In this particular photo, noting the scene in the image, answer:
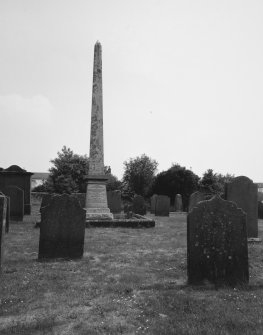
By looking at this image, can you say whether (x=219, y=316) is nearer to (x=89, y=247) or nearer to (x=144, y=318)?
(x=144, y=318)

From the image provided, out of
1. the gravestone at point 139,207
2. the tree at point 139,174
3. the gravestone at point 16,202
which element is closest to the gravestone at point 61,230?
the gravestone at point 16,202

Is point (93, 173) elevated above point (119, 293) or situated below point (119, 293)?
above

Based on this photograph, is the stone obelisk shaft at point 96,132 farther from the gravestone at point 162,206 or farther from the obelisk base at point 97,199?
the gravestone at point 162,206

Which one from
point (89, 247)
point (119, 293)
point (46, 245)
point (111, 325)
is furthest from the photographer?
point (89, 247)

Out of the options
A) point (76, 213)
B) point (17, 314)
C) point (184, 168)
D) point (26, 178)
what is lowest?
point (17, 314)

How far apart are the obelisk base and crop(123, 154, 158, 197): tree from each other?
3135 cm

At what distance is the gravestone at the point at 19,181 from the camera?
67.7ft

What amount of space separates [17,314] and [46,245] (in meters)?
3.70

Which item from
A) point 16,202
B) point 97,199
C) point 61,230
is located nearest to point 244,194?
point 61,230

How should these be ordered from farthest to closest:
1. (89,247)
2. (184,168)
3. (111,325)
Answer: (184,168) < (89,247) < (111,325)

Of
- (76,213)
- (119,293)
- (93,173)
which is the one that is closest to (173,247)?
(76,213)

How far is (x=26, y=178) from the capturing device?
21.0 metres

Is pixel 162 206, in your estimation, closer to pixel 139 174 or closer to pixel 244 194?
pixel 244 194

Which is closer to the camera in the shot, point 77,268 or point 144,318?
point 144,318
